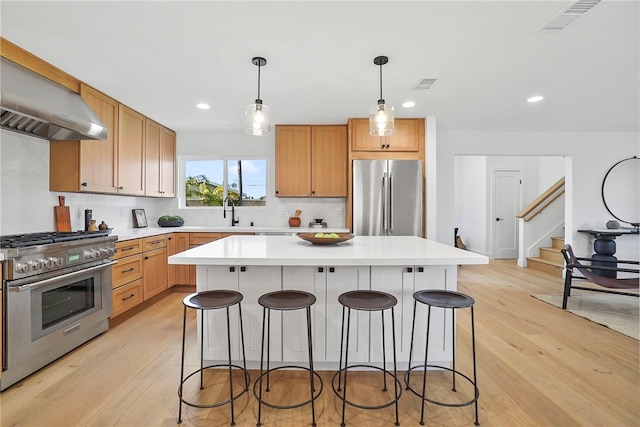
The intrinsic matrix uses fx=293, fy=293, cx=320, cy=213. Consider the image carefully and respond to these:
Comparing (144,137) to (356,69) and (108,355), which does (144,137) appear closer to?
(108,355)

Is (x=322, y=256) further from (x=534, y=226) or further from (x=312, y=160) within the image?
(x=534, y=226)

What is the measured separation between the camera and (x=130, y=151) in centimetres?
357

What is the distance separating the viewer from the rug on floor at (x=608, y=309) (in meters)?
2.94

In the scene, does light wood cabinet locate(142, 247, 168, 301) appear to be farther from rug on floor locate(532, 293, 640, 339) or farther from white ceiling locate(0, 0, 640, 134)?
rug on floor locate(532, 293, 640, 339)

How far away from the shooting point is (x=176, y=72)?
264cm

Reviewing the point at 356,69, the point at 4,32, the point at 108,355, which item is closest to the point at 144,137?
the point at 4,32

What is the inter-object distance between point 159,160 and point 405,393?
13.7 feet

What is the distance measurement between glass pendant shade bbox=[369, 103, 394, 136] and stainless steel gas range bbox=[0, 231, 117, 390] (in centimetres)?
261

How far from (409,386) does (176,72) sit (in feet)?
10.4

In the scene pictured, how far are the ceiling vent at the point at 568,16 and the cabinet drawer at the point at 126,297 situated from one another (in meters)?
4.18

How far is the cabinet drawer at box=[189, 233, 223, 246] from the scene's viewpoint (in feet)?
13.1

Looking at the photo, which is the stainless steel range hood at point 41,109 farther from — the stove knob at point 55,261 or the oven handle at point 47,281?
the oven handle at point 47,281

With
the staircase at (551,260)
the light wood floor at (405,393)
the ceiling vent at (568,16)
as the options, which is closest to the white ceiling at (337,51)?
the ceiling vent at (568,16)

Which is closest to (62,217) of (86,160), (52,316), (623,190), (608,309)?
(86,160)
